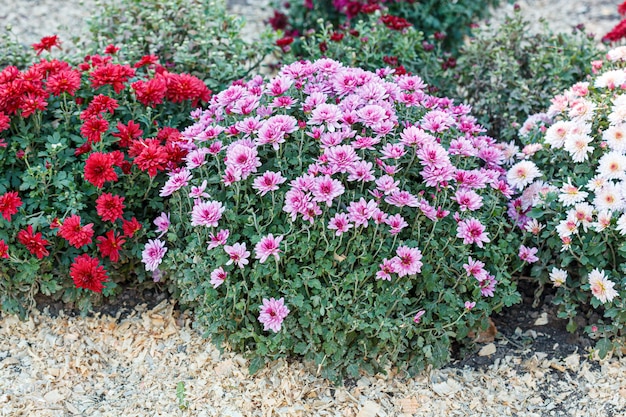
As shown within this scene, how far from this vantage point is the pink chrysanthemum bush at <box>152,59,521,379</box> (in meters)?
2.59

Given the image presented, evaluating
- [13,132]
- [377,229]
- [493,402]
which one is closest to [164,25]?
[13,132]

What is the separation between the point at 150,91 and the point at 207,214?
2.59 feet

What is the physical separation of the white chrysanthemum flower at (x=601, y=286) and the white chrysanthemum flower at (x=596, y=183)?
1.05 ft

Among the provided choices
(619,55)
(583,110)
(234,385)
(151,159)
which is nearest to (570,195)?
(583,110)

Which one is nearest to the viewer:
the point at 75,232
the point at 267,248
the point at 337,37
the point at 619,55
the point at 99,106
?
the point at 267,248

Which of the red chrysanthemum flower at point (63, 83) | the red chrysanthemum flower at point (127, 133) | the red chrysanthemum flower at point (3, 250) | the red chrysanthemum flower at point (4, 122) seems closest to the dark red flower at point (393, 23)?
the red chrysanthemum flower at point (127, 133)

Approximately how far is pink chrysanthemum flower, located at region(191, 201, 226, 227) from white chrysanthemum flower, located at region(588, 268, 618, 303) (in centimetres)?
143

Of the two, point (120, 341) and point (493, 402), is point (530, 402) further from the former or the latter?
point (120, 341)

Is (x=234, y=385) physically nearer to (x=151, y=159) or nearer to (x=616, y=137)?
(x=151, y=159)

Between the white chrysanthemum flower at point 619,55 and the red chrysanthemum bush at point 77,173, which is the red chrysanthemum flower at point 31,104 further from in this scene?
the white chrysanthemum flower at point 619,55

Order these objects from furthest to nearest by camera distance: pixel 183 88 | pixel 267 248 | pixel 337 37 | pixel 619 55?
pixel 337 37, pixel 619 55, pixel 183 88, pixel 267 248

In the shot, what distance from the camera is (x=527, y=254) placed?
2.87 m

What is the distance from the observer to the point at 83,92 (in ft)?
10.5

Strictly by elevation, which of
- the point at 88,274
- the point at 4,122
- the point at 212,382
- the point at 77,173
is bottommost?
the point at 212,382
